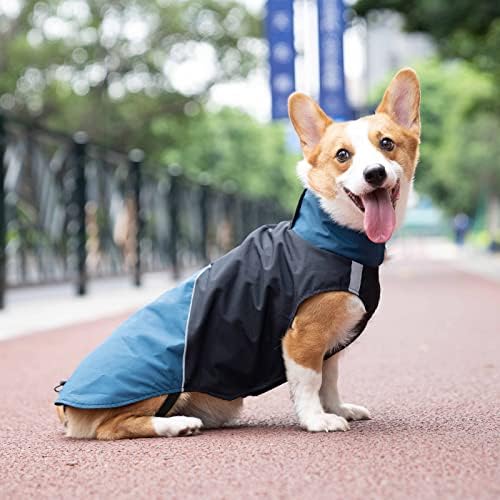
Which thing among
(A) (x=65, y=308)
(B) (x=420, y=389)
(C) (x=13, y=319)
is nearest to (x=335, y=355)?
(B) (x=420, y=389)

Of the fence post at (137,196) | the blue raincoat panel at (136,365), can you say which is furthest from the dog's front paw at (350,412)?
the fence post at (137,196)

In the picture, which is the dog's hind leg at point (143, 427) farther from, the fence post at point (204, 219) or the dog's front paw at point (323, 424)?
the fence post at point (204, 219)

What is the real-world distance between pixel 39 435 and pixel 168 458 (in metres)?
0.95

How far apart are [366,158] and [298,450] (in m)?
1.13

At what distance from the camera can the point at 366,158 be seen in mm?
4117

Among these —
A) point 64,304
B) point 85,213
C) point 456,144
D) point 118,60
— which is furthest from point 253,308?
point 456,144

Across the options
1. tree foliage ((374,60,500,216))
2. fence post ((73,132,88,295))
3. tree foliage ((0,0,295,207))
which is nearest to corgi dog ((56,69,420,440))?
fence post ((73,132,88,295))

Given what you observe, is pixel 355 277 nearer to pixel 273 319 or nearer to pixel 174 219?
pixel 273 319

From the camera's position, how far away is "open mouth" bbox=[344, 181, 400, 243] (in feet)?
13.8

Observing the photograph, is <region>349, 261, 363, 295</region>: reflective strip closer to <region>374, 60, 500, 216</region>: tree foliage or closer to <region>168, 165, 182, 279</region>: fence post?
<region>168, 165, 182, 279</region>: fence post

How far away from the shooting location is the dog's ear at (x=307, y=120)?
440 centimetres

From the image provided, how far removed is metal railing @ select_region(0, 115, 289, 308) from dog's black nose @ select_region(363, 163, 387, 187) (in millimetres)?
7995

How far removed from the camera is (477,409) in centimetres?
477

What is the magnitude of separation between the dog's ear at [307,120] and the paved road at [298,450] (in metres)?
1.17
